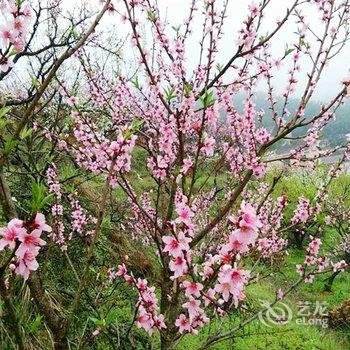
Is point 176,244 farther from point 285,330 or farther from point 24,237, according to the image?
point 285,330

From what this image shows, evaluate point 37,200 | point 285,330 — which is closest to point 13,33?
point 37,200

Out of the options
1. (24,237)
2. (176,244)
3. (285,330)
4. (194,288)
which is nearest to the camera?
(24,237)

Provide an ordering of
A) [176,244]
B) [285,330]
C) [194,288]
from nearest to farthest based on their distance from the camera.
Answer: [176,244] < [194,288] < [285,330]

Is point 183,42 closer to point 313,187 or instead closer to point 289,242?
point 289,242

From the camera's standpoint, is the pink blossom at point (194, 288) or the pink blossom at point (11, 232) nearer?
the pink blossom at point (11, 232)

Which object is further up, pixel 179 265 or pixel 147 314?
pixel 179 265

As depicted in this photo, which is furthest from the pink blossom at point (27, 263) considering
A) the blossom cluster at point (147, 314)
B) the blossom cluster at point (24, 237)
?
the blossom cluster at point (147, 314)

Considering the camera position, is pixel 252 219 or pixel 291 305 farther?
pixel 291 305

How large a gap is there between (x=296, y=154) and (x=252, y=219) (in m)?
2.66

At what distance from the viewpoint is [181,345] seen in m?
5.73

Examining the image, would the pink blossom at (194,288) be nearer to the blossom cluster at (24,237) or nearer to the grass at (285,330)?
the blossom cluster at (24,237)

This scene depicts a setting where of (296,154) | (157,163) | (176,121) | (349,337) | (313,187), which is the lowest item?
(349,337)

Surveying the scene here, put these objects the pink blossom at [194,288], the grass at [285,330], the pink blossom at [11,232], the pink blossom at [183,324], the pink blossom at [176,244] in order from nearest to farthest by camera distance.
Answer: the pink blossom at [11,232]
the pink blossom at [176,244]
the pink blossom at [194,288]
the pink blossom at [183,324]
the grass at [285,330]

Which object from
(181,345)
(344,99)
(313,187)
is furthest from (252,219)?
(313,187)
